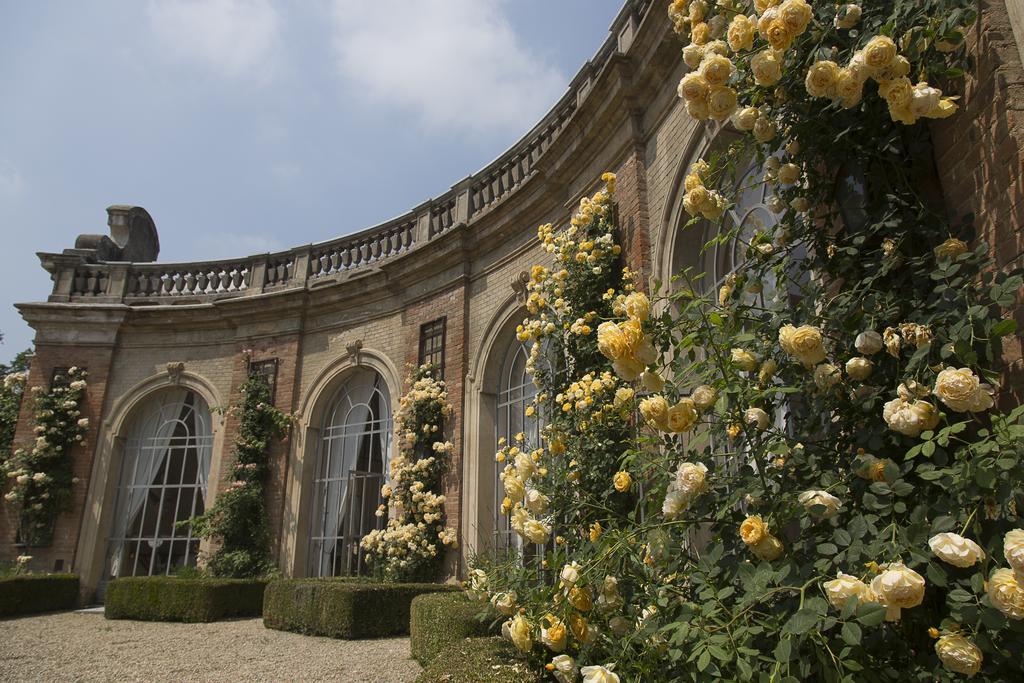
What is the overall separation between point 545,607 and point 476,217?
752 cm

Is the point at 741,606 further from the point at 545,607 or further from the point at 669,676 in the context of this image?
the point at 545,607

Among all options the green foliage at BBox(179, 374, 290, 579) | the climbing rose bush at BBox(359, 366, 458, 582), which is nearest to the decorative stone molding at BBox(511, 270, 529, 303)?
the climbing rose bush at BBox(359, 366, 458, 582)

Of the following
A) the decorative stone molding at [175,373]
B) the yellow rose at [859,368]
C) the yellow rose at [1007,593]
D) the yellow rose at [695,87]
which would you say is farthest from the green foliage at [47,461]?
the yellow rose at [1007,593]

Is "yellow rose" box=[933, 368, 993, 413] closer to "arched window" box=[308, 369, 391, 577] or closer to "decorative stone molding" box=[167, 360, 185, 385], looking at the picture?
"arched window" box=[308, 369, 391, 577]

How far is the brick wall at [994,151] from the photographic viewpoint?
7.18 feet

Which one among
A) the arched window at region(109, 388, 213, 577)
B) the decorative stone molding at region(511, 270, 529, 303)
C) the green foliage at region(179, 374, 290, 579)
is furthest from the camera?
the arched window at region(109, 388, 213, 577)

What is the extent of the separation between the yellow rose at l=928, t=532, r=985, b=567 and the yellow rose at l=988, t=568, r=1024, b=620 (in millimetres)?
54

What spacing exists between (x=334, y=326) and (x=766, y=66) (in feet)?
35.8

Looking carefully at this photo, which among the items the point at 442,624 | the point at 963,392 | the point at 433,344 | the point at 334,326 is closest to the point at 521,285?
the point at 433,344

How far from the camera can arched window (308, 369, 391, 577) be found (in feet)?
36.9

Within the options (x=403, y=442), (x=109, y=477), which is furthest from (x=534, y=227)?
(x=109, y=477)

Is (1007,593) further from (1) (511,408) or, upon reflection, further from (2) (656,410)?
(1) (511,408)

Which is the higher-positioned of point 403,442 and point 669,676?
point 403,442

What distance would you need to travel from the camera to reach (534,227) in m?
8.94
